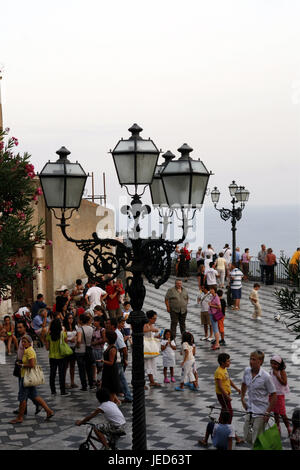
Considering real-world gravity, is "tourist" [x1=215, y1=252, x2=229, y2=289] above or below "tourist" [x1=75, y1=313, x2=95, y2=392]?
above

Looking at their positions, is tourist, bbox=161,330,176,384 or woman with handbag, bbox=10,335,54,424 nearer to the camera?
woman with handbag, bbox=10,335,54,424

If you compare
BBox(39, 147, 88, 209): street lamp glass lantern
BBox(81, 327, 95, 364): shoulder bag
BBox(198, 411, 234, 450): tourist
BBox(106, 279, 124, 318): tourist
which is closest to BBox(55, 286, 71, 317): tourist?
BBox(106, 279, 124, 318): tourist

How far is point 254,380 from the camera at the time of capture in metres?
9.02

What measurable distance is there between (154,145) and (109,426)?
12.3 feet

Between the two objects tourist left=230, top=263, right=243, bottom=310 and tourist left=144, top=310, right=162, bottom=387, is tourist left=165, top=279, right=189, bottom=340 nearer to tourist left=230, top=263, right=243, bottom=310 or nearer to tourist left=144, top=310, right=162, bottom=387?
tourist left=144, top=310, right=162, bottom=387

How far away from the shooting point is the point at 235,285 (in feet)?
75.5

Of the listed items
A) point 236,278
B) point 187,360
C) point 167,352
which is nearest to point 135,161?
point 187,360

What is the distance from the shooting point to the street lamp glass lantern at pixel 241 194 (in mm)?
24797

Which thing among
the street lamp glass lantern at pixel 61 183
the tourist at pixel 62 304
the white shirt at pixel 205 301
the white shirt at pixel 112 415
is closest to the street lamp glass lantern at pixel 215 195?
the white shirt at pixel 205 301

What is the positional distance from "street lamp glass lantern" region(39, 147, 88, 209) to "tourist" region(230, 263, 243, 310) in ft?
51.2

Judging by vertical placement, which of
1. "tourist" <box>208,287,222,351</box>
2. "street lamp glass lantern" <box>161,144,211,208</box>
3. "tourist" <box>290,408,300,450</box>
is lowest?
"tourist" <box>290,408,300,450</box>

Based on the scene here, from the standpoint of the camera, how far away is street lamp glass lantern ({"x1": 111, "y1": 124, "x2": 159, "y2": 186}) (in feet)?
22.0

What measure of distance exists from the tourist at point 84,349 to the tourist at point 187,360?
66.1 inches
